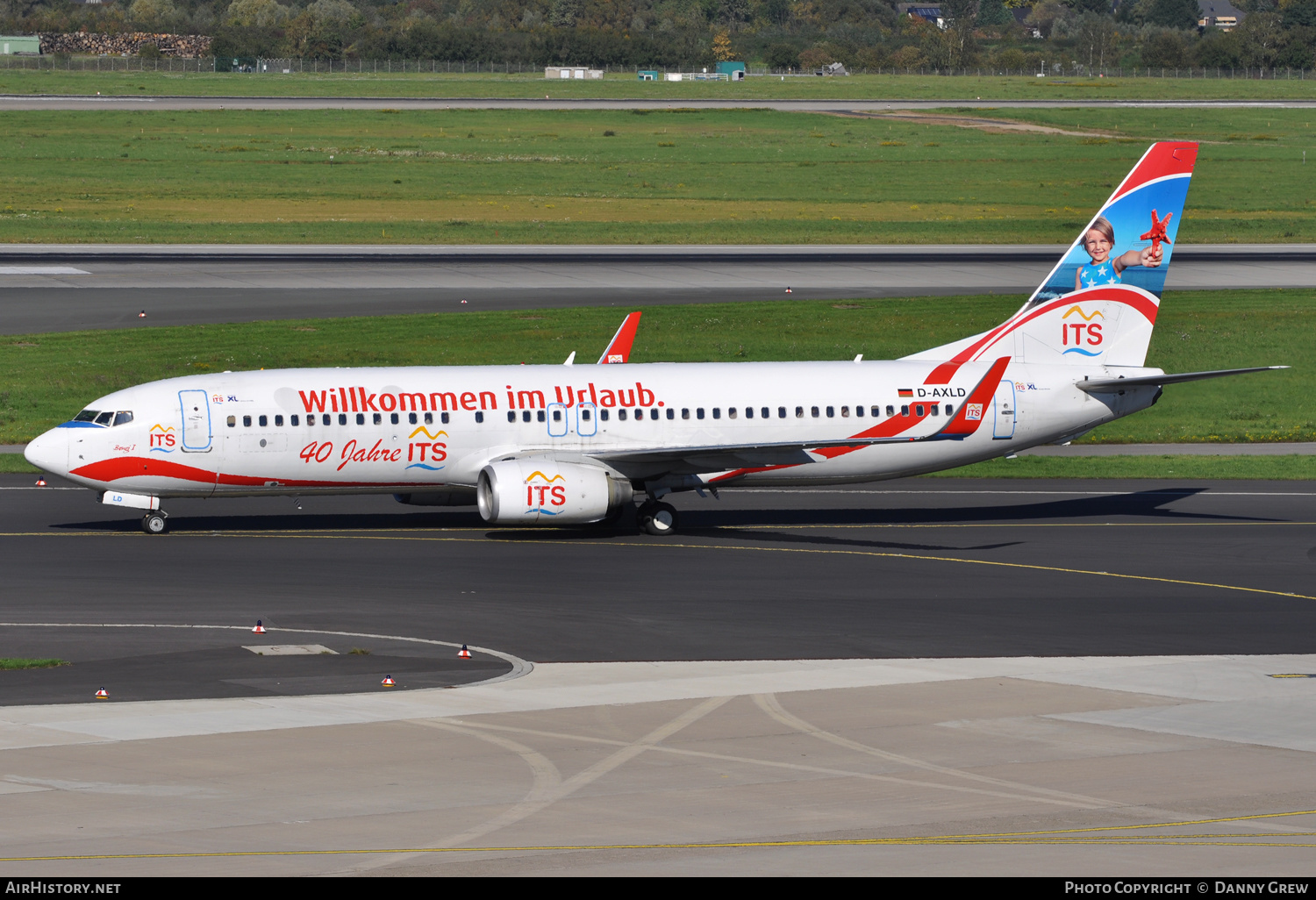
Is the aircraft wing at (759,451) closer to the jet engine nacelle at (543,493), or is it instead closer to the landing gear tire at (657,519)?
the landing gear tire at (657,519)

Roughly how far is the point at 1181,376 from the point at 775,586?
14186 mm

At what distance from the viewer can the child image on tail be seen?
163 feet

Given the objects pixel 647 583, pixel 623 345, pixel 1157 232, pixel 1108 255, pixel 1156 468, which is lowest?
pixel 1156 468

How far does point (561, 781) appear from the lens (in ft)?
76.4

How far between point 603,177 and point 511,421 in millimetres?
100188

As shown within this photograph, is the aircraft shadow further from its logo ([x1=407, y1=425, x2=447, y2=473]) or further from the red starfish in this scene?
the red starfish

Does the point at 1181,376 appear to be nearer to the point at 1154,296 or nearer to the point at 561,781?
the point at 1154,296

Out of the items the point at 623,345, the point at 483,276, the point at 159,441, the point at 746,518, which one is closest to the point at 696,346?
the point at 483,276

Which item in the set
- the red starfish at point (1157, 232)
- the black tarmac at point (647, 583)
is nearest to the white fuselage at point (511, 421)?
the black tarmac at point (647, 583)

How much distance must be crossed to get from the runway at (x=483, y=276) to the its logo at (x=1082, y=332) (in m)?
35.8

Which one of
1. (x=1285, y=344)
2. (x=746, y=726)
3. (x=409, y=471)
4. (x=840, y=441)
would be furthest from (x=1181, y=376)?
(x=1285, y=344)

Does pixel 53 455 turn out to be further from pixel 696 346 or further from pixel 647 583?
pixel 696 346

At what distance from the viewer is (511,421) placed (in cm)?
4519

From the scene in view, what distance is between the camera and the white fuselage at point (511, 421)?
44312 mm
